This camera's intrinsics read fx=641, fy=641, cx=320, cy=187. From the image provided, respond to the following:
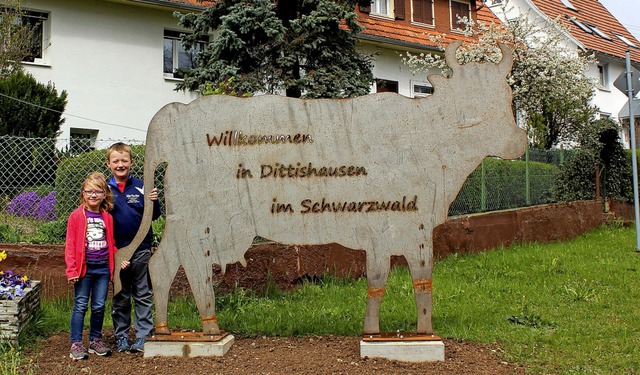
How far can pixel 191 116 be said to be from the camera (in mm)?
5457

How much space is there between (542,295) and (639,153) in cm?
1110

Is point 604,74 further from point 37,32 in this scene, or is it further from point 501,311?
point 501,311

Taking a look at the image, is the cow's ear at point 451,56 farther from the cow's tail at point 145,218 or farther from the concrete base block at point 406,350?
A: the cow's tail at point 145,218

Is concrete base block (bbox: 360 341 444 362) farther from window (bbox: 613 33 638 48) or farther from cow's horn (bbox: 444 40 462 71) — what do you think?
window (bbox: 613 33 638 48)

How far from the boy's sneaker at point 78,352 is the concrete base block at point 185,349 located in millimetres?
508

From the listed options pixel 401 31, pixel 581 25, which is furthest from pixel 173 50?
pixel 581 25

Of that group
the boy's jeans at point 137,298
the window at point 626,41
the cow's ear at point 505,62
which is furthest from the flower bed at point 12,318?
the window at point 626,41

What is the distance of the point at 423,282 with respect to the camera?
209 inches

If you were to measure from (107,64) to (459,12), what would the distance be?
44.4 ft

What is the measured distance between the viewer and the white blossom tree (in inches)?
802

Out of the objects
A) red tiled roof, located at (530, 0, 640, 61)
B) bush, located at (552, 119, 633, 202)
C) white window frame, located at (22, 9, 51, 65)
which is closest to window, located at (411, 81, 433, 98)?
red tiled roof, located at (530, 0, 640, 61)

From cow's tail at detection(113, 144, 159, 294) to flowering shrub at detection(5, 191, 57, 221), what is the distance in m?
2.78

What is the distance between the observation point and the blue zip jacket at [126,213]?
5590mm

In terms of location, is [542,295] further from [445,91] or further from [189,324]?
[189,324]
